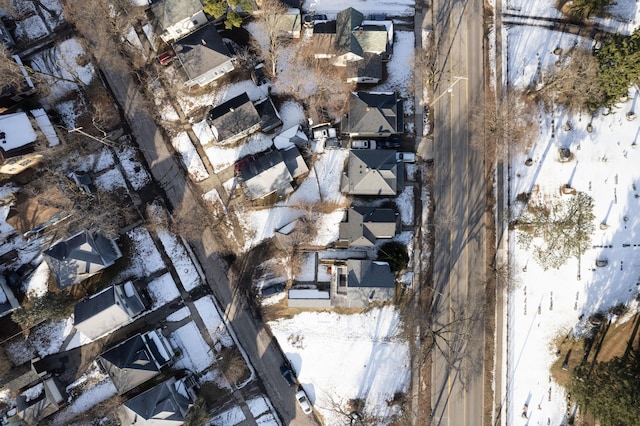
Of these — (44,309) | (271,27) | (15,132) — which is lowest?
(44,309)

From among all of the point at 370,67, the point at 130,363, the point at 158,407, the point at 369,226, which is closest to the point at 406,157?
the point at 369,226

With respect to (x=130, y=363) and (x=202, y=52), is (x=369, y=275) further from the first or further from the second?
(x=202, y=52)

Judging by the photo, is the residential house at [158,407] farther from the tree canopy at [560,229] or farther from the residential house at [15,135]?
the tree canopy at [560,229]

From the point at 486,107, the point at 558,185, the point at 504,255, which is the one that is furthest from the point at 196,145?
the point at 558,185

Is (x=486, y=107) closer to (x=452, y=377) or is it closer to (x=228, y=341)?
(x=452, y=377)

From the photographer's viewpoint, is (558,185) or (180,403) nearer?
(180,403)

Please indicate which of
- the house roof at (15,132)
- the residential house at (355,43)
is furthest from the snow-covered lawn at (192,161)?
the residential house at (355,43)

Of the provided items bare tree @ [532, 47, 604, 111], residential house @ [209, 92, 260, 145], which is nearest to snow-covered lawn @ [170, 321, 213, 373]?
residential house @ [209, 92, 260, 145]
